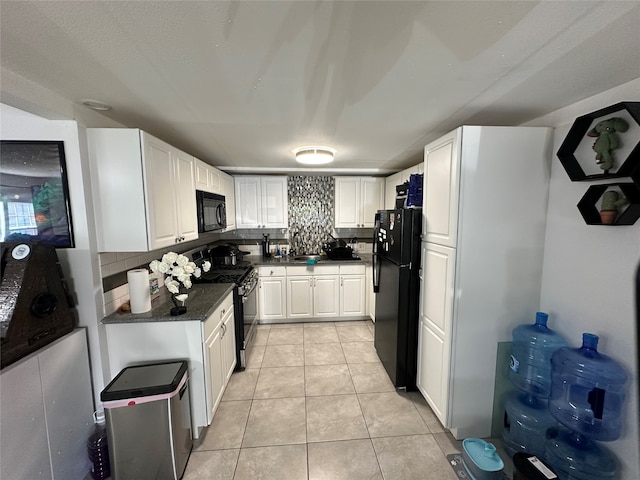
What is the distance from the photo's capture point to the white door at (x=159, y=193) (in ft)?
5.57

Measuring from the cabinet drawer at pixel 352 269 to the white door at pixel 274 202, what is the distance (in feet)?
3.63

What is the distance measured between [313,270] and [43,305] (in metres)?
2.73

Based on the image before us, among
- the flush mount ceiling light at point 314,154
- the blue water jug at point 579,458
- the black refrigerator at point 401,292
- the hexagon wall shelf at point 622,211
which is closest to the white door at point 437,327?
Answer: the black refrigerator at point 401,292

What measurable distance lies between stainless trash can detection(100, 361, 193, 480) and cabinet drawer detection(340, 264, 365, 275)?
8.29 feet

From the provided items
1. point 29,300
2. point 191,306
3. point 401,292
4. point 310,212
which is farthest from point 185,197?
point 310,212

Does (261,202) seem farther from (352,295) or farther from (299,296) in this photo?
(352,295)

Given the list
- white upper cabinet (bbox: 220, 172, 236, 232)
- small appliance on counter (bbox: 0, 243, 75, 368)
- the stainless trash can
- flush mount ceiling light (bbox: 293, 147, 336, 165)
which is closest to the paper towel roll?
small appliance on counter (bbox: 0, 243, 75, 368)

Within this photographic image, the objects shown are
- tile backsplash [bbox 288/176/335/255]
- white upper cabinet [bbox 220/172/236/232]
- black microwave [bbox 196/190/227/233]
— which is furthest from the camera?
tile backsplash [bbox 288/176/335/255]

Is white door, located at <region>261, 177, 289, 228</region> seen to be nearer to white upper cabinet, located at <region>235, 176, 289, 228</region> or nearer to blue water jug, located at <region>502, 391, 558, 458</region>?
white upper cabinet, located at <region>235, 176, 289, 228</region>

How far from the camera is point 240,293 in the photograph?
8.60 ft

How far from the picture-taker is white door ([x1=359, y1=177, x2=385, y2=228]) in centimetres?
402

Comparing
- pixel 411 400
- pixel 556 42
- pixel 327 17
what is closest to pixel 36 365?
pixel 327 17

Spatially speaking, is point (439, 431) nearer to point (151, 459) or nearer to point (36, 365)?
point (151, 459)

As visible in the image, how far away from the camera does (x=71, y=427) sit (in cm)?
150
